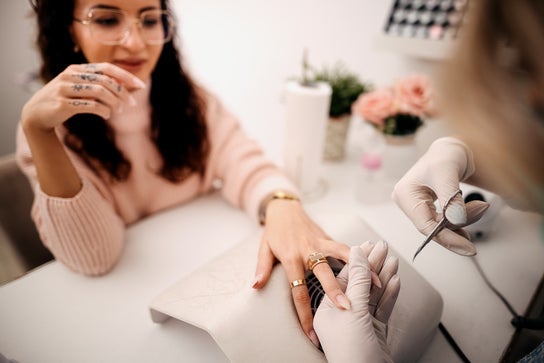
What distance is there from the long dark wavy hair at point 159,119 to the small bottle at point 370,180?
15.7 inches

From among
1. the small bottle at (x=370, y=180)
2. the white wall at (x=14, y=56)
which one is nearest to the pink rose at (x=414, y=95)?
the small bottle at (x=370, y=180)

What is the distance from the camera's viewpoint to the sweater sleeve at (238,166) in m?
0.65

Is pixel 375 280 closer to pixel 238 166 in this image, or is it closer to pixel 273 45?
pixel 238 166

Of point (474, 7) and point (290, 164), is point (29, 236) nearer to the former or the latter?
point (290, 164)

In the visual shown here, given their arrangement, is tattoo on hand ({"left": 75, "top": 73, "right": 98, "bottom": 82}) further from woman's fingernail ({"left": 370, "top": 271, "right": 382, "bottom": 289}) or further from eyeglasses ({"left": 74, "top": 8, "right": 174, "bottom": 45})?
woman's fingernail ({"left": 370, "top": 271, "right": 382, "bottom": 289})

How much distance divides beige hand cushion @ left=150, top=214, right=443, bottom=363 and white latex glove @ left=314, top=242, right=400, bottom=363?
21 mm

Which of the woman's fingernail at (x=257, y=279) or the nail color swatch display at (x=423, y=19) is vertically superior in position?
the nail color swatch display at (x=423, y=19)

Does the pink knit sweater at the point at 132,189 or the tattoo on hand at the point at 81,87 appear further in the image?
the pink knit sweater at the point at 132,189

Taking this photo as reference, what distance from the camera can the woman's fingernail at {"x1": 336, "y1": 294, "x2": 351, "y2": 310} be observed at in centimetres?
31

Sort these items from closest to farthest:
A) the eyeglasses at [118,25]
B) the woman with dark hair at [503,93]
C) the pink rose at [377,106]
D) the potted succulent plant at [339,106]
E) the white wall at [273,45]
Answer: the woman with dark hair at [503,93]
the eyeglasses at [118,25]
the pink rose at [377,106]
the potted succulent plant at [339,106]
the white wall at [273,45]

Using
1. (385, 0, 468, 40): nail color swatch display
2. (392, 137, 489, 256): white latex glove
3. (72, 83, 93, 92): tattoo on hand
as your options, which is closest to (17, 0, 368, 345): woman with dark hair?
(72, 83, 93, 92): tattoo on hand

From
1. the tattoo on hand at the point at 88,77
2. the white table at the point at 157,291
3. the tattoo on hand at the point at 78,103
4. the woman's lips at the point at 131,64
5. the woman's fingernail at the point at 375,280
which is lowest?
the white table at the point at 157,291

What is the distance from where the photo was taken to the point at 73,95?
0.39 m

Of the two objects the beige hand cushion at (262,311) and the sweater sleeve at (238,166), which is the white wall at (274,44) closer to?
the sweater sleeve at (238,166)
